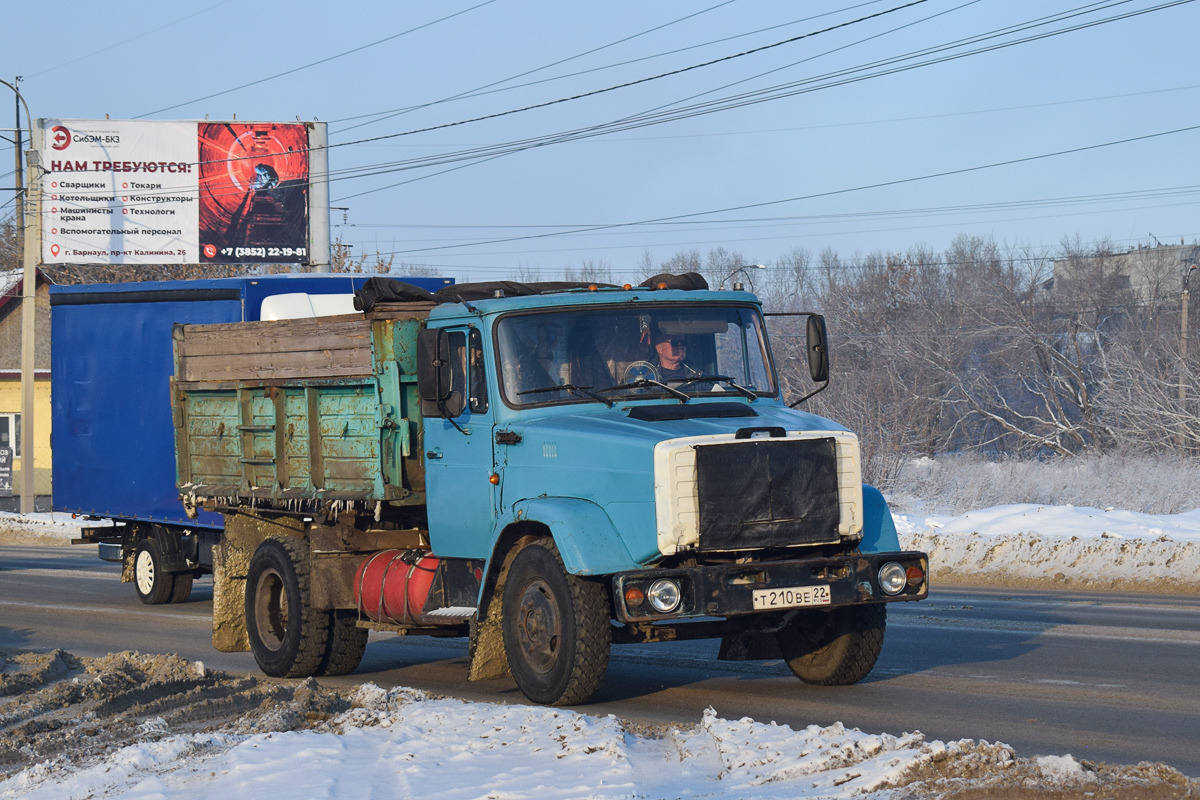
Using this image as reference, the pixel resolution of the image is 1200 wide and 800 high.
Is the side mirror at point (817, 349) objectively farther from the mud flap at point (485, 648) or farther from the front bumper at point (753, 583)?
the mud flap at point (485, 648)

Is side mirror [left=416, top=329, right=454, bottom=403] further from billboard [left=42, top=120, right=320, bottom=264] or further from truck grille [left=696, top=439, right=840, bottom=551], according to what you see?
billboard [left=42, top=120, right=320, bottom=264]

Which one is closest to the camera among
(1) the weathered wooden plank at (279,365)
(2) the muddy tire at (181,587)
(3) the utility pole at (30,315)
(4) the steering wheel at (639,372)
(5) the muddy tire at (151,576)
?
(4) the steering wheel at (639,372)

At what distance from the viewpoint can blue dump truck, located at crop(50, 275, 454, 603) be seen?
46.9ft

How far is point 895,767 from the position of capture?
18.7ft

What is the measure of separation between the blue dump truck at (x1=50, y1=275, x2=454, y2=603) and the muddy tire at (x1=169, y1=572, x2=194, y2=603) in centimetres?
1

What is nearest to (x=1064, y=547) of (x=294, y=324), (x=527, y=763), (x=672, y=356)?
(x=672, y=356)

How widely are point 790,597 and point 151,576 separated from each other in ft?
33.6

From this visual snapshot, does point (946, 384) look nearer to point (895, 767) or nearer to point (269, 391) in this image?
point (269, 391)

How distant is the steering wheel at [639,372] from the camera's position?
8688 mm

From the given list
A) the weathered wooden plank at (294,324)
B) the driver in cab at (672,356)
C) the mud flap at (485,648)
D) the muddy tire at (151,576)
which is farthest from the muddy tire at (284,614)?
the muddy tire at (151,576)

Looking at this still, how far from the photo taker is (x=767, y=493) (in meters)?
7.84

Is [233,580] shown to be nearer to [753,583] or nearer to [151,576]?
[151,576]

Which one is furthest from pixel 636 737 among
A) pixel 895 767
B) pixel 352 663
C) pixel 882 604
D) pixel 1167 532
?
pixel 1167 532

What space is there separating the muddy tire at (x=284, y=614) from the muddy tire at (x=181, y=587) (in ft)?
17.6
